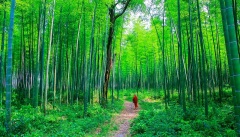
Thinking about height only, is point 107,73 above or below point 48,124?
above

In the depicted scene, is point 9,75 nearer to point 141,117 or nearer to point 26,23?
point 141,117

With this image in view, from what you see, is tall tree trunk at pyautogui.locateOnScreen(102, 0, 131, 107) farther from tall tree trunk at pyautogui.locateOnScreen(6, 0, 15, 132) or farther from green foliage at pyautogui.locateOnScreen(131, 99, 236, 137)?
Answer: tall tree trunk at pyautogui.locateOnScreen(6, 0, 15, 132)

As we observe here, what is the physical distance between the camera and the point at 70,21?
11492 mm

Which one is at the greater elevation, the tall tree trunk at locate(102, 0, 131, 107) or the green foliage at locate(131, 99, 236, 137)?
the tall tree trunk at locate(102, 0, 131, 107)

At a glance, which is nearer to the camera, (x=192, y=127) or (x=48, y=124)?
(x=192, y=127)

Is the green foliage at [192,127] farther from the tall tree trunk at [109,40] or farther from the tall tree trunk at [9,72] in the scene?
the tall tree trunk at [109,40]

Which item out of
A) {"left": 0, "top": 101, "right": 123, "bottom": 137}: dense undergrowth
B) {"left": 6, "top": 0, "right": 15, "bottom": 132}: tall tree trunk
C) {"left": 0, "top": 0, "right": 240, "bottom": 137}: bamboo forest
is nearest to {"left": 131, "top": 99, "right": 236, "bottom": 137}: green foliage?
{"left": 0, "top": 0, "right": 240, "bottom": 137}: bamboo forest

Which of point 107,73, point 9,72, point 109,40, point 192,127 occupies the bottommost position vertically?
point 192,127

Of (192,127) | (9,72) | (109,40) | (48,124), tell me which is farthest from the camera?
(109,40)

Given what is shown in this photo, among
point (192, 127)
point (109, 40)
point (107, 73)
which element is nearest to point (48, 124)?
point (192, 127)

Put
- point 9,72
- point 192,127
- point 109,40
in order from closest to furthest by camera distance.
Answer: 1. point 9,72
2. point 192,127
3. point 109,40

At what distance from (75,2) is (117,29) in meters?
4.98

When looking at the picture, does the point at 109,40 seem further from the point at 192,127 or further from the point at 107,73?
the point at 192,127

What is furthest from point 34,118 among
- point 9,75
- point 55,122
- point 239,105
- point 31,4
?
point 239,105
